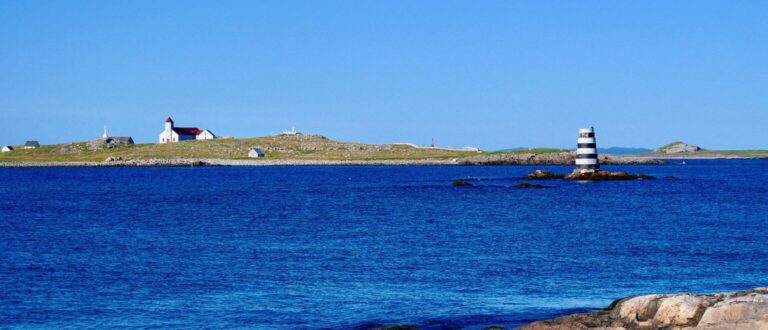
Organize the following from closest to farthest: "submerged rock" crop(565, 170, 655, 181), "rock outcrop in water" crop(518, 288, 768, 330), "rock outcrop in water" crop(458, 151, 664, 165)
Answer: "rock outcrop in water" crop(518, 288, 768, 330)
"submerged rock" crop(565, 170, 655, 181)
"rock outcrop in water" crop(458, 151, 664, 165)

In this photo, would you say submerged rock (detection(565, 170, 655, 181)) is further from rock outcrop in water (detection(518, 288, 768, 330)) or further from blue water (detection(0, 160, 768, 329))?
rock outcrop in water (detection(518, 288, 768, 330))

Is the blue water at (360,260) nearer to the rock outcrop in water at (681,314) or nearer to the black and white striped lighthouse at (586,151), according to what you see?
the rock outcrop in water at (681,314)

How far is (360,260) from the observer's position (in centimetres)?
3762

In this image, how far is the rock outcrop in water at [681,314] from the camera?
18703 mm

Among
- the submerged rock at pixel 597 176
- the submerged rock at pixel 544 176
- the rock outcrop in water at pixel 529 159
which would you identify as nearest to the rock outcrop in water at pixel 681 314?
the submerged rock at pixel 597 176

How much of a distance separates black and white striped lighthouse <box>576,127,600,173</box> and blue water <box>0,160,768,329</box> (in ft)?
93.2

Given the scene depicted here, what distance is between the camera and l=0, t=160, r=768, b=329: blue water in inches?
1061

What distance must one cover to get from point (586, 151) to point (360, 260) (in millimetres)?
73167

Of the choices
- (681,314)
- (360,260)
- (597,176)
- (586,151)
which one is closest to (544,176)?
(597,176)

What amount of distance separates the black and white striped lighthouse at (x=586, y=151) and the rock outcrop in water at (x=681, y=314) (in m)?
82.8

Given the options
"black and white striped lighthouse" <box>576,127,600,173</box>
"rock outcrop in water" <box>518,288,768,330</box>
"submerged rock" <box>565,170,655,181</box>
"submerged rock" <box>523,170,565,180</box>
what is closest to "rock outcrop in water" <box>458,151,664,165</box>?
"submerged rock" <box>523,170,565,180</box>

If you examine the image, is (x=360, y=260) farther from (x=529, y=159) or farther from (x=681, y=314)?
(x=529, y=159)

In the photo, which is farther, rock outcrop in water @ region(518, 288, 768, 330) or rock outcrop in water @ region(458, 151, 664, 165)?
rock outcrop in water @ region(458, 151, 664, 165)

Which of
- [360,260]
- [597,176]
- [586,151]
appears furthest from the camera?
[597,176]
